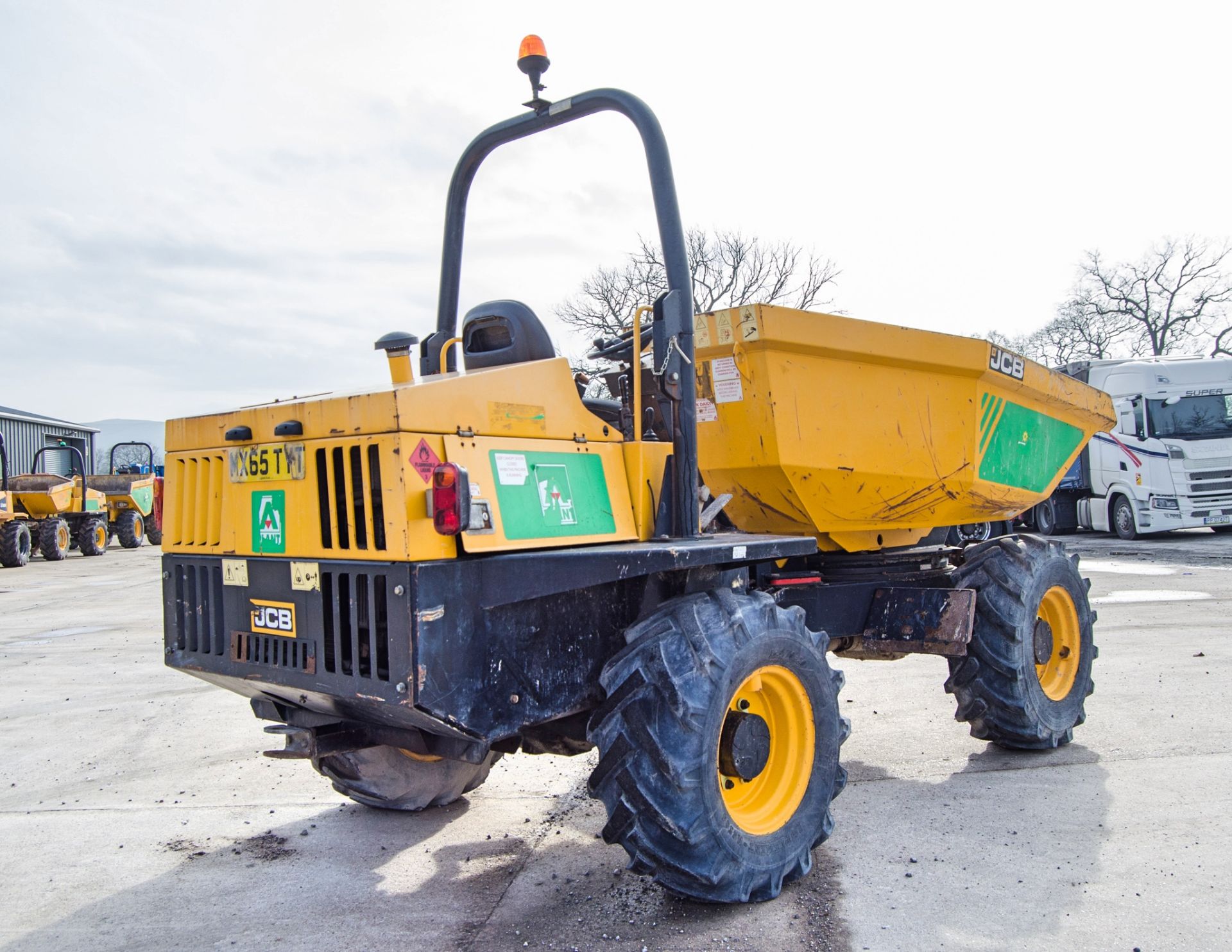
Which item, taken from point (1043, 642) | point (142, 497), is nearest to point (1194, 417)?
point (1043, 642)

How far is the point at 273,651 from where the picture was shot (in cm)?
340

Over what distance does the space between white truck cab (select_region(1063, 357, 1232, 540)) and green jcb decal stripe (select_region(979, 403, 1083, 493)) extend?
41.5 feet

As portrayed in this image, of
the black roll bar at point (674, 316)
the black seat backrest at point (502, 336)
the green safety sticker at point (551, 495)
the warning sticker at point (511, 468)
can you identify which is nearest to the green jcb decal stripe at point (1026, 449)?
the black roll bar at point (674, 316)

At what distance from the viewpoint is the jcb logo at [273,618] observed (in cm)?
334

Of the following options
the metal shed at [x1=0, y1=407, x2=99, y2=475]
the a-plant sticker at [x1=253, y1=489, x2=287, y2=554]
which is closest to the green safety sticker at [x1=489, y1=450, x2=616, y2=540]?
the a-plant sticker at [x1=253, y1=489, x2=287, y2=554]

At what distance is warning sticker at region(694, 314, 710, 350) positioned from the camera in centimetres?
439

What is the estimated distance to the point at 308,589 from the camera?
326 centimetres

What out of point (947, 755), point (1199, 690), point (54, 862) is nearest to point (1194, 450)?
point (1199, 690)

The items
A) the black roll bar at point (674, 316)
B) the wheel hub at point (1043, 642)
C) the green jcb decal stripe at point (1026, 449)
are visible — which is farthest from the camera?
the wheel hub at point (1043, 642)

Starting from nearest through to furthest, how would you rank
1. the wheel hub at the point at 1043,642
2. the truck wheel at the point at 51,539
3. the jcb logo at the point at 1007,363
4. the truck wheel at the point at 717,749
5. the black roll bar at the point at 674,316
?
the truck wheel at the point at 717,749 < the black roll bar at the point at 674,316 < the jcb logo at the point at 1007,363 < the wheel hub at the point at 1043,642 < the truck wheel at the point at 51,539

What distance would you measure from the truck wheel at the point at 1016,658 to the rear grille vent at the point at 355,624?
3.33 m

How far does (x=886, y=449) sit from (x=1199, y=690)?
3.29 m

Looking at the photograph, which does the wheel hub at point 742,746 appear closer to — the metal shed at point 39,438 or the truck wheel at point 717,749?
the truck wheel at point 717,749

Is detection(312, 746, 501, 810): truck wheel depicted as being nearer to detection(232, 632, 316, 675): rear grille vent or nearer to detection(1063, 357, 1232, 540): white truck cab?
detection(232, 632, 316, 675): rear grille vent
